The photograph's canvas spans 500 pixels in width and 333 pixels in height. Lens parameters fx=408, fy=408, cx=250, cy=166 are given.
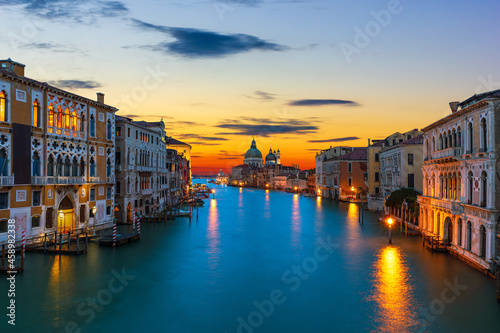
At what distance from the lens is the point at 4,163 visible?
25.1m

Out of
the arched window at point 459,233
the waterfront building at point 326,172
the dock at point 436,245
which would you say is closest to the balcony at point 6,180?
the dock at point 436,245

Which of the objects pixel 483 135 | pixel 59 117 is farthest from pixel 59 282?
pixel 483 135

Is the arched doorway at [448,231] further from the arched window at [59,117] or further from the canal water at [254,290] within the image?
the arched window at [59,117]

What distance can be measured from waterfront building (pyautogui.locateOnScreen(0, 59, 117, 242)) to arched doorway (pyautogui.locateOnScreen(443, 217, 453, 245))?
27129 millimetres

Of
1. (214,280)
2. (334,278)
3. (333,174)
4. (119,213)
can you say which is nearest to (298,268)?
(334,278)

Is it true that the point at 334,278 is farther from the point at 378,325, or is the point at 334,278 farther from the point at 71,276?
the point at 71,276

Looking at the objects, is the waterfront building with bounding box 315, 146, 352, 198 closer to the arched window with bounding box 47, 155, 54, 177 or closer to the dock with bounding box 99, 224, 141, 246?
the dock with bounding box 99, 224, 141, 246

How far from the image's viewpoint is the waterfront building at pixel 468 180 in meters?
20.5

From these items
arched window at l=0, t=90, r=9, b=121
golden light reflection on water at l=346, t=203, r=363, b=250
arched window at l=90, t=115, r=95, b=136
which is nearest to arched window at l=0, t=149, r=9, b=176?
arched window at l=0, t=90, r=9, b=121

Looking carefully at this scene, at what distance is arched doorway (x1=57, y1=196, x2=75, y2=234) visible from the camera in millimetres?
30312

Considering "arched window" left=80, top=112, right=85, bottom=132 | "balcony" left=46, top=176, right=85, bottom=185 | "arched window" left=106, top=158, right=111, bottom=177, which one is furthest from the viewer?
"arched window" left=106, top=158, right=111, bottom=177

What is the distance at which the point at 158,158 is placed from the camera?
5159cm

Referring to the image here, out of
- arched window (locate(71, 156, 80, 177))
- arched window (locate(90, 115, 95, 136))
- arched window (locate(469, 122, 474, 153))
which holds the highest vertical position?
arched window (locate(90, 115, 95, 136))

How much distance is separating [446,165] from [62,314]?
2394cm
